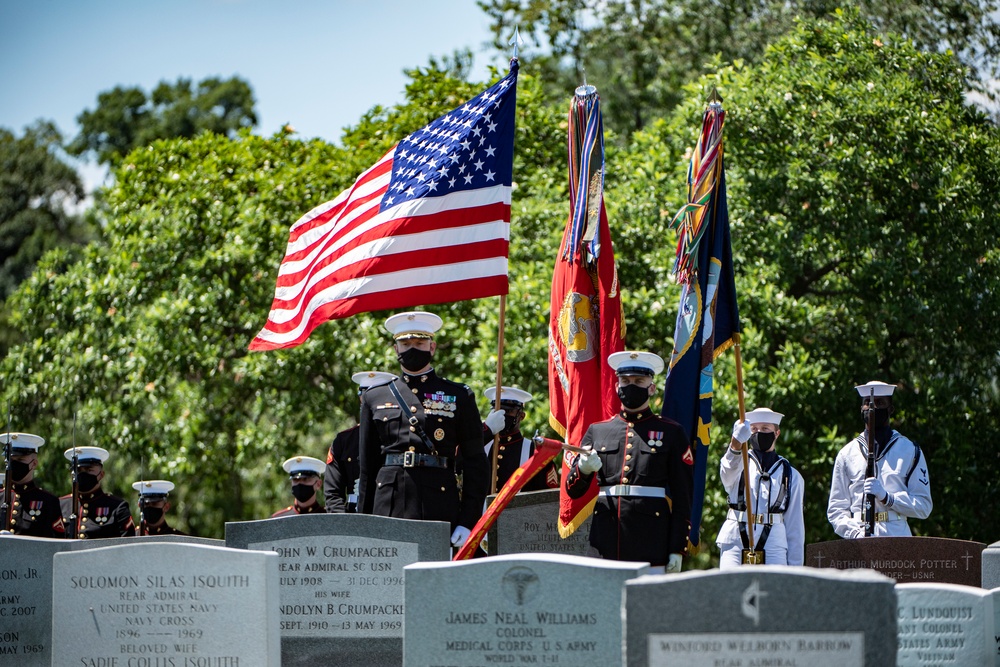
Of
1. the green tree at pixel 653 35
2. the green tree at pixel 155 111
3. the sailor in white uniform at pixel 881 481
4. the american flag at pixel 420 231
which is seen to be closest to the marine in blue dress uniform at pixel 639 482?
the american flag at pixel 420 231

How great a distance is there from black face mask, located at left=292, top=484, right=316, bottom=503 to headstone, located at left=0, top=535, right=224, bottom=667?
3.08m

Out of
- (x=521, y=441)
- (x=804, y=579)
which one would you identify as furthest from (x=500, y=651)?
(x=521, y=441)

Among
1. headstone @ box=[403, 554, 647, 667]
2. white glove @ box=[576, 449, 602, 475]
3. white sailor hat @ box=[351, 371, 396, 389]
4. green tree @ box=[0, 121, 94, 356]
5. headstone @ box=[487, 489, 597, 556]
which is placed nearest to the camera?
headstone @ box=[403, 554, 647, 667]

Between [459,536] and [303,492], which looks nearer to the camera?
[459,536]

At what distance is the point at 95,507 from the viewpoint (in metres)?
11.1

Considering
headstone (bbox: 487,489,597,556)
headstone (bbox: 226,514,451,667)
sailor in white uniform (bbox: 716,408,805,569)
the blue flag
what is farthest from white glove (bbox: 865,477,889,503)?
headstone (bbox: 226,514,451,667)

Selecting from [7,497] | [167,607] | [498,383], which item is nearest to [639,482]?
[498,383]

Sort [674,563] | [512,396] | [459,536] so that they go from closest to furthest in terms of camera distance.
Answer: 1. [674,563]
2. [459,536]
3. [512,396]

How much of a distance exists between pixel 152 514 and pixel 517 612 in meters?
5.77

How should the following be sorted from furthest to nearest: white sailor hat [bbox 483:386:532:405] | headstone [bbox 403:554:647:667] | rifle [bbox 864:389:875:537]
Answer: white sailor hat [bbox 483:386:532:405]
rifle [bbox 864:389:875:537]
headstone [bbox 403:554:647:667]

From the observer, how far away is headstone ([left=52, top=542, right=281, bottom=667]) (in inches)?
255

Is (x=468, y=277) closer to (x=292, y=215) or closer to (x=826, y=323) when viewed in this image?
(x=826, y=323)

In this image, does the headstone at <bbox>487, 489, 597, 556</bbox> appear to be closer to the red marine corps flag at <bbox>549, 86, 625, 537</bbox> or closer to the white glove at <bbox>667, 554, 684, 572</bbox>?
the red marine corps flag at <bbox>549, 86, 625, 537</bbox>

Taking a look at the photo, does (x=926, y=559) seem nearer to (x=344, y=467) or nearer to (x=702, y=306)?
(x=702, y=306)
